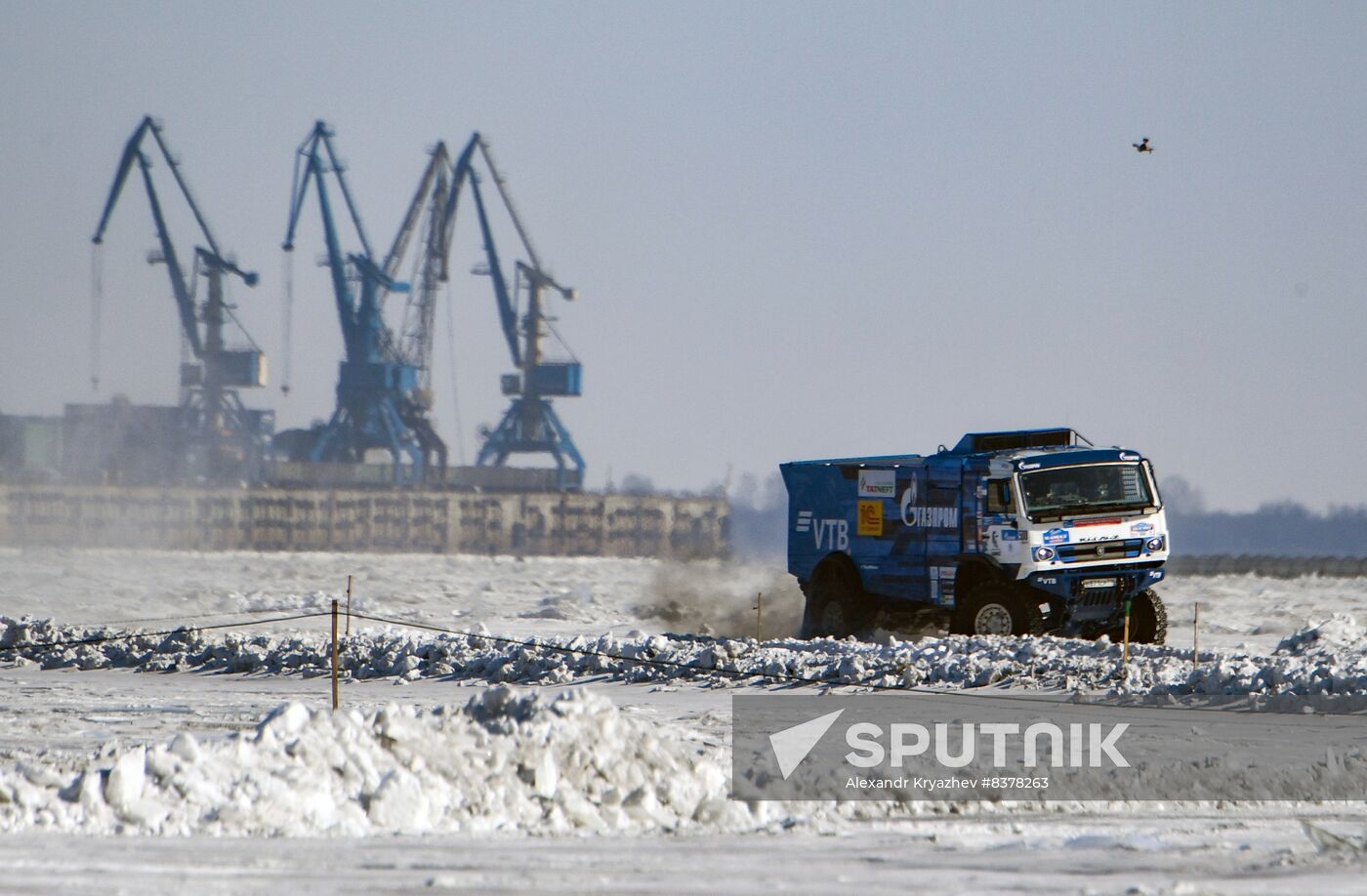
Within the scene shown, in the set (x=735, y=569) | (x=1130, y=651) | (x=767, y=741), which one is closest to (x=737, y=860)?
(x=767, y=741)

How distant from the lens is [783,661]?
1908cm

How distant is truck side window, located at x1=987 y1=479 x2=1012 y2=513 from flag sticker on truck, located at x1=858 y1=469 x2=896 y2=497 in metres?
2.15

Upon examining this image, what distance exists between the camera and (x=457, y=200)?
113875 mm

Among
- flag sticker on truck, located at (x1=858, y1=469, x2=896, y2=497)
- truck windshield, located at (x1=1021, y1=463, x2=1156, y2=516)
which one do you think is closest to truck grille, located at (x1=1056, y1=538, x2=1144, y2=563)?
truck windshield, located at (x1=1021, y1=463, x2=1156, y2=516)

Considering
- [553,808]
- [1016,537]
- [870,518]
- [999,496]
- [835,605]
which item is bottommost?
[553,808]

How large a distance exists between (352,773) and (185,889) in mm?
2333

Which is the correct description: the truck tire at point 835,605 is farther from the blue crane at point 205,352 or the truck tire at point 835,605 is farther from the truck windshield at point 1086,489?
the blue crane at point 205,352

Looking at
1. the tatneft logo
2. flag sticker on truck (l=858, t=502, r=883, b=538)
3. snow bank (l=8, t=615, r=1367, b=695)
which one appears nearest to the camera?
the tatneft logo

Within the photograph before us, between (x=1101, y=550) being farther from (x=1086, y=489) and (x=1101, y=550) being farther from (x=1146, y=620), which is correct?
(x=1146, y=620)

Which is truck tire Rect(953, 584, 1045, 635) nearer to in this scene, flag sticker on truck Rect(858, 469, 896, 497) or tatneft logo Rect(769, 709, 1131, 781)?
flag sticker on truck Rect(858, 469, 896, 497)

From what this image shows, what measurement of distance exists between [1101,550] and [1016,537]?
109 cm

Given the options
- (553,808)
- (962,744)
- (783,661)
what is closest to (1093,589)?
(783,661)

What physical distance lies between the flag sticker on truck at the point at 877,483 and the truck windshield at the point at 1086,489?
2656 mm

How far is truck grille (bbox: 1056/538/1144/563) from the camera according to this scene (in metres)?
20.2
